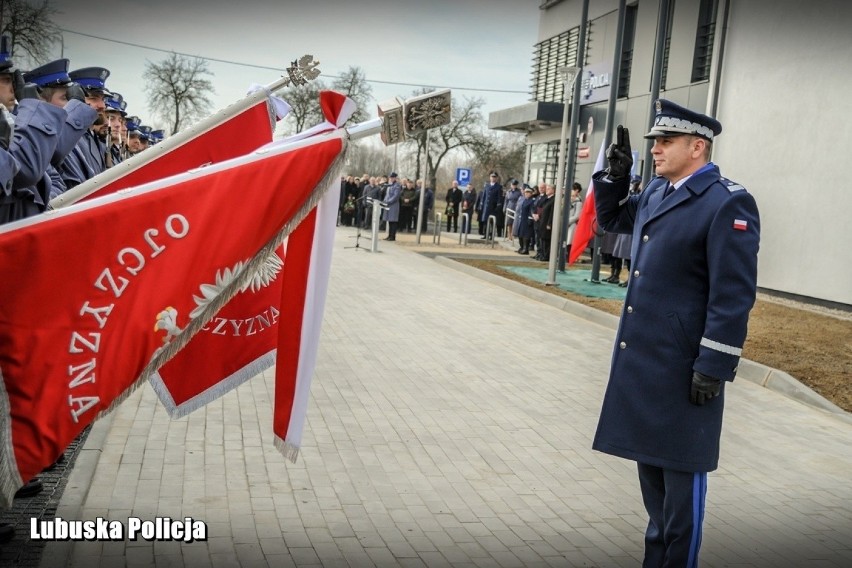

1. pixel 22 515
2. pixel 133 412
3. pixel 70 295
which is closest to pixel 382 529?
pixel 22 515

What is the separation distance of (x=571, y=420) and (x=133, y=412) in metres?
3.30

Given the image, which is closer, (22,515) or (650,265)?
(650,265)

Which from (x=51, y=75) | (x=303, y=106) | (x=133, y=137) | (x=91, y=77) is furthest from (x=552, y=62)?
(x=51, y=75)

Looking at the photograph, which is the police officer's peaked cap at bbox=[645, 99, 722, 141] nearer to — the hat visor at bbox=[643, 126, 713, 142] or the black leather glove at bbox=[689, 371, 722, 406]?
the hat visor at bbox=[643, 126, 713, 142]

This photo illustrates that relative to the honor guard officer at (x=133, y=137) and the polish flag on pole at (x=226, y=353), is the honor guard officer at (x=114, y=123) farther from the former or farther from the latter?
the polish flag on pole at (x=226, y=353)

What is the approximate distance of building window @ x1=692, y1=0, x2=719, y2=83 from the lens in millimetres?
21703

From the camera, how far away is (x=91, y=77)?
260 inches

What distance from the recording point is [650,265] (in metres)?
3.91

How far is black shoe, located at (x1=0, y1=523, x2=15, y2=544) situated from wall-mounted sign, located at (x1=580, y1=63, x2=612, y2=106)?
84.5 feet

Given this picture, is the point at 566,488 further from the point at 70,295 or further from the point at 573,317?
the point at 573,317

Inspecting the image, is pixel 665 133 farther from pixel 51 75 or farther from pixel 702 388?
pixel 51 75

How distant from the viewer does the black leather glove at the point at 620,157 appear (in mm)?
4156

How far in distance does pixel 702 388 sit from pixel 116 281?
2.31 m

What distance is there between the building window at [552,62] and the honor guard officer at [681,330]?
2824cm
